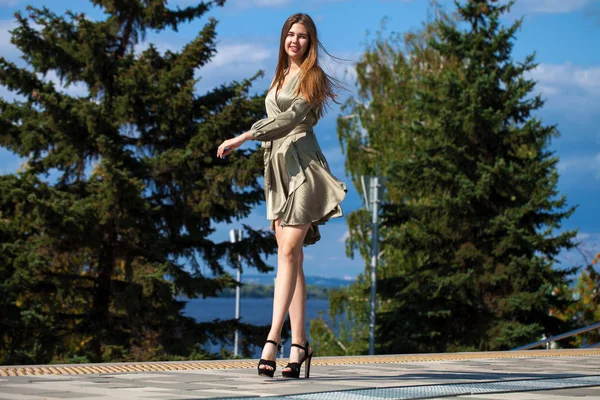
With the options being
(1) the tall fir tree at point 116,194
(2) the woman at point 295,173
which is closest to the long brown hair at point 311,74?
(2) the woman at point 295,173

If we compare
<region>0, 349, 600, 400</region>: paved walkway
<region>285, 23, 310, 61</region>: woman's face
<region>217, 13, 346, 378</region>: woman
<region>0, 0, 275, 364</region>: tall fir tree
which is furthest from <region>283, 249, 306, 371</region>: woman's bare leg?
<region>0, 0, 275, 364</region>: tall fir tree

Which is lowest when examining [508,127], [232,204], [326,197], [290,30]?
[326,197]

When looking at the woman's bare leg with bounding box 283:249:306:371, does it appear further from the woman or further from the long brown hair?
the long brown hair

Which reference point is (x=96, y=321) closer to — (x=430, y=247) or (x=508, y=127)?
(x=430, y=247)

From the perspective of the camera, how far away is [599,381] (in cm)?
511

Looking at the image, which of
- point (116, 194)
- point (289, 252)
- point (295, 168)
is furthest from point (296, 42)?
point (116, 194)

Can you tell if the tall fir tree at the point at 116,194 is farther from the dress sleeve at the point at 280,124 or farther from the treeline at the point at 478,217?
the dress sleeve at the point at 280,124

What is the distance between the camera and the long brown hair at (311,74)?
197 inches

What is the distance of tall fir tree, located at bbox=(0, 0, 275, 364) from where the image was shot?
17078mm

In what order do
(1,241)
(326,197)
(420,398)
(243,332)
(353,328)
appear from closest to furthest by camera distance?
1. (420,398)
2. (326,197)
3. (1,241)
4. (243,332)
5. (353,328)

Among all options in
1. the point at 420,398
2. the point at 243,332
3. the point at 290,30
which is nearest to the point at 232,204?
the point at 243,332

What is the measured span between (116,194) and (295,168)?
12144 millimetres

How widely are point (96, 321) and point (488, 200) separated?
882cm

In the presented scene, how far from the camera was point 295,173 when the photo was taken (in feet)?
16.3
